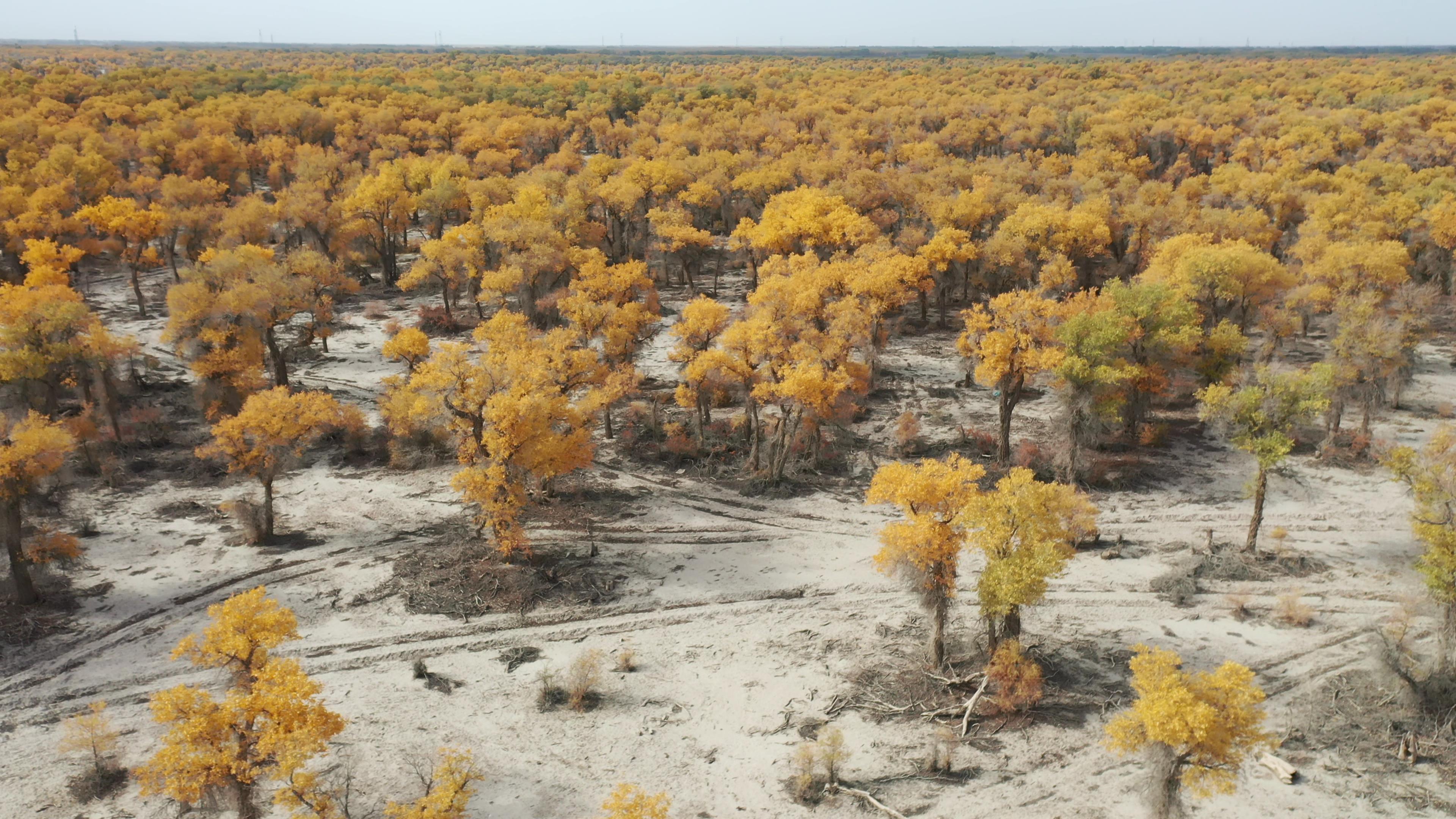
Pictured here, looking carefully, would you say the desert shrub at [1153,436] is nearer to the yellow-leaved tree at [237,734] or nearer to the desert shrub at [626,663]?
the desert shrub at [626,663]

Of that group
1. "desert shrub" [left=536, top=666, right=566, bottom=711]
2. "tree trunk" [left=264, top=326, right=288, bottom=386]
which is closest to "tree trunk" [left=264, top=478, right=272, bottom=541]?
"tree trunk" [left=264, top=326, right=288, bottom=386]

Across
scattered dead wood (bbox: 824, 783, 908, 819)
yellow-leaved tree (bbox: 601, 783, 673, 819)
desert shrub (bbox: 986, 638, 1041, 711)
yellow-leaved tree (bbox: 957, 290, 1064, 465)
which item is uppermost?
yellow-leaved tree (bbox: 957, 290, 1064, 465)

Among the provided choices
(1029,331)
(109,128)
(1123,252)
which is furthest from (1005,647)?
(109,128)

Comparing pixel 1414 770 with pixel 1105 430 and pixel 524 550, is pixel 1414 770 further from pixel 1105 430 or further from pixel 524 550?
pixel 524 550

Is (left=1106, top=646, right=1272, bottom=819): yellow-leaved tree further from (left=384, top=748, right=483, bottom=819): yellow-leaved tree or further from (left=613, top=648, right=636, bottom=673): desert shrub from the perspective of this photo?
(left=384, top=748, right=483, bottom=819): yellow-leaved tree

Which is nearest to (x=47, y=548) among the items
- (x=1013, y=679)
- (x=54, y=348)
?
(x=54, y=348)

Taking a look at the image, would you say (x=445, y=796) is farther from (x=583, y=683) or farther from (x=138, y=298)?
(x=138, y=298)

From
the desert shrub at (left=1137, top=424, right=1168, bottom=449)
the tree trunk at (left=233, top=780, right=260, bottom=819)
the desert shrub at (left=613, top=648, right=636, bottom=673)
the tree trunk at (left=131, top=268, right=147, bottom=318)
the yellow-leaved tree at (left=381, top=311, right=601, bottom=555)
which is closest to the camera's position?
the tree trunk at (left=233, top=780, right=260, bottom=819)

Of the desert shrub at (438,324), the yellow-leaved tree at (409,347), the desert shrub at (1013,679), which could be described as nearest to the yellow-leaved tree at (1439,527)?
the desert shrub at (1013,679)
